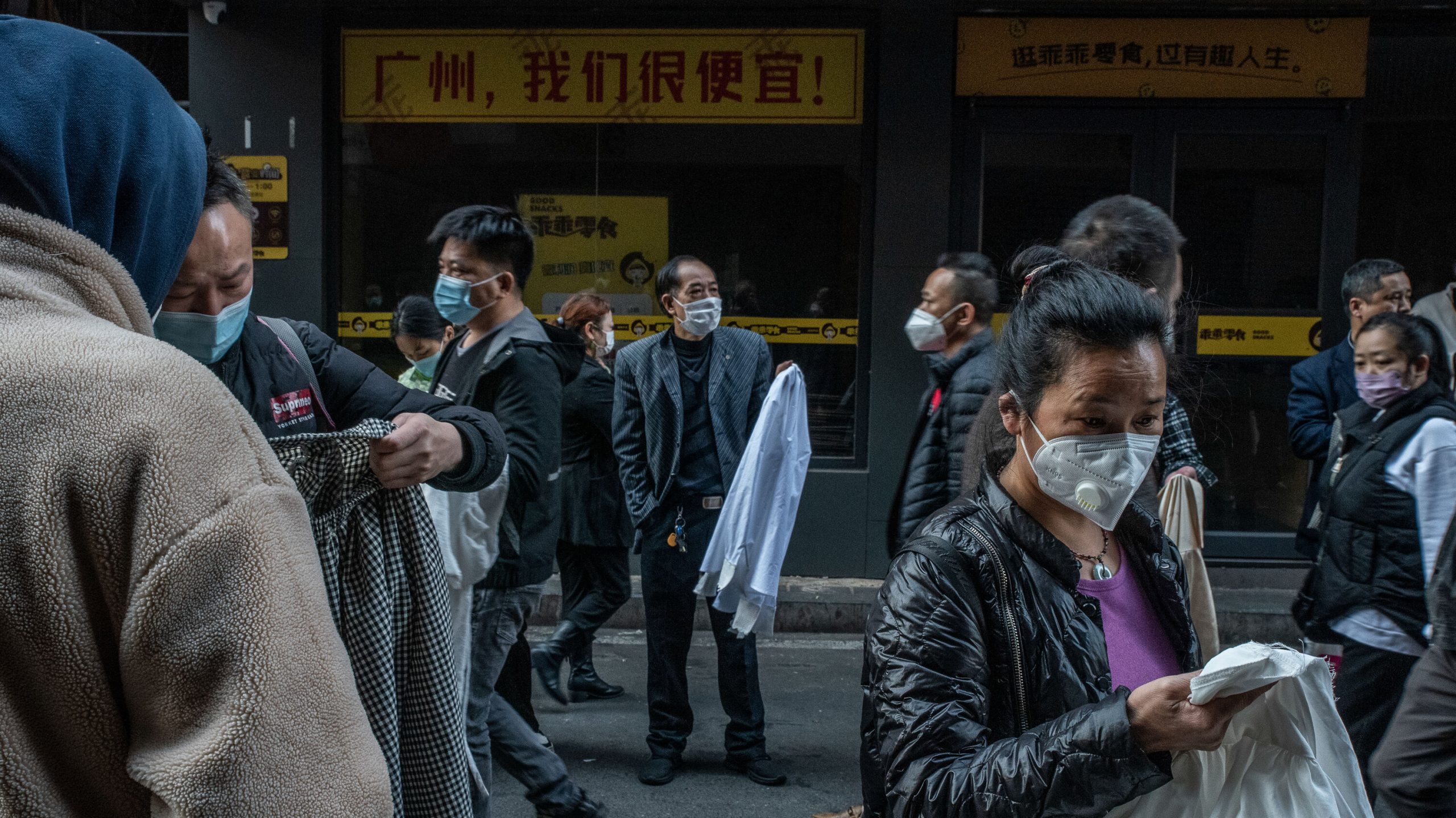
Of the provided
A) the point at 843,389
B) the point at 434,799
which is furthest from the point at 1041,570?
the point at 843,389

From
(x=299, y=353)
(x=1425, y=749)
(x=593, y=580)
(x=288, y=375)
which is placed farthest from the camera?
(x=593, y=580)

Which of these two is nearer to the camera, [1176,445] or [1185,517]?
[1185,517]

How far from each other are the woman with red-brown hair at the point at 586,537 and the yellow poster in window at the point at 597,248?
2152 millimetres

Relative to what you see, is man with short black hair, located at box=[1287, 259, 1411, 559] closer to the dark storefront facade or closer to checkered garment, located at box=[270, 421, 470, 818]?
the dark storefront facade

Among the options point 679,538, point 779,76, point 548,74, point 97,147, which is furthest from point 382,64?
point 97,147

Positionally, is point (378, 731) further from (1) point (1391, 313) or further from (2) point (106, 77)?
(1) point (1391, 313)

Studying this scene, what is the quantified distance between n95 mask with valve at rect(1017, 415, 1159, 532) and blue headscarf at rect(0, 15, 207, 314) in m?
1.36

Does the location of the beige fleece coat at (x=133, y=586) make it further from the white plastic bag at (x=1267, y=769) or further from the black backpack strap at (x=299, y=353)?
the black backpack strap at (x=299, y=353)

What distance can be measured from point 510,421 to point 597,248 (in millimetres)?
4419

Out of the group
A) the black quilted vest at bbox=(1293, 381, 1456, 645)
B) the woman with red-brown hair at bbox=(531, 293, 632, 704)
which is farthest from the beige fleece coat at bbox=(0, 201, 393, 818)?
the woman with red-brown hair at bbox=(531, 293, 632, 704)

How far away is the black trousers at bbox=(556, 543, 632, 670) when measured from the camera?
566 cm

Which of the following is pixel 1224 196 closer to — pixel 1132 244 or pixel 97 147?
pixel 1132 244

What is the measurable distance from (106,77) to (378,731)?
43.6 inches

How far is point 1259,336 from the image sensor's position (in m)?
7.68
